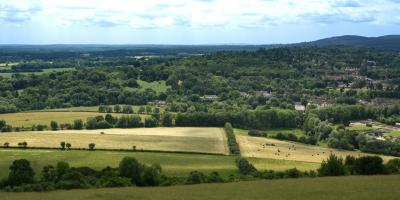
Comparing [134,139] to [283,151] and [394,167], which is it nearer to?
[283,151]

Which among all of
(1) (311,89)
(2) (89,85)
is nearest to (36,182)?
(2) (89,85)

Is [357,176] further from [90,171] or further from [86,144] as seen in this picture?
[86,144]

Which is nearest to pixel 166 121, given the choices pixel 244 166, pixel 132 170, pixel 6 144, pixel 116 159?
pixel 6 144

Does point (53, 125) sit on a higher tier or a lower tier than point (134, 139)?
lower

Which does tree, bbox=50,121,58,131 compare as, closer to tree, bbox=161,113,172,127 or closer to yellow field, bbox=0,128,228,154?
yellow field, bbox=0,128,228,154

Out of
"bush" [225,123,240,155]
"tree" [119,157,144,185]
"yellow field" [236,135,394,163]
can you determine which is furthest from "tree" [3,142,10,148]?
"yellow field" [236,135,394,163]

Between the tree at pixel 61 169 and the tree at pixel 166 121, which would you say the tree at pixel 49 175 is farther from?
the tree at pixel 166 121
